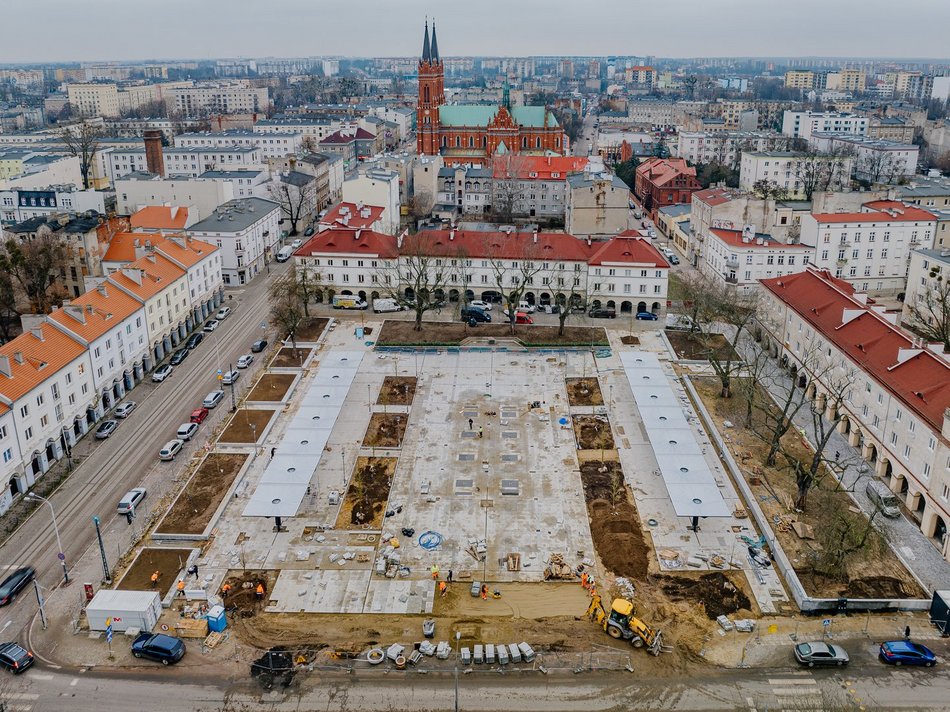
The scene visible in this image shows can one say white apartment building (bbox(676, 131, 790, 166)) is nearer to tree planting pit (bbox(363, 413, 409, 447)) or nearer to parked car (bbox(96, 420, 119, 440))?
tree planting pit (bbox(363, 413, 409, 447))

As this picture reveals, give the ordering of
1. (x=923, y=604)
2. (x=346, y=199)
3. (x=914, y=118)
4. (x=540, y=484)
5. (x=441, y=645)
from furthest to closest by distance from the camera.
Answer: (x=914, y=118) < (x=346, y=199) < (x=540, y=484) < (x=923, y=604) < (x=441, y=645)

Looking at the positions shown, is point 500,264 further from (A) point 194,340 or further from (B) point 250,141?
(B) point 250,141

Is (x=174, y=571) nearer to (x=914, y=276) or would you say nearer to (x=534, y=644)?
(x=534, y=644)

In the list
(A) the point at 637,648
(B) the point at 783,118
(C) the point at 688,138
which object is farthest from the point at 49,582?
(B) the point at 783,118

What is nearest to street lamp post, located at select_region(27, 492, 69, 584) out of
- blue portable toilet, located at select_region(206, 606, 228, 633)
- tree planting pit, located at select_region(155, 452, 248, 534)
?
tree planting pit, located at select_region(155, 452, 248, 534)

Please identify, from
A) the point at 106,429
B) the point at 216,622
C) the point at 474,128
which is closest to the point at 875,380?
the point at 216,622

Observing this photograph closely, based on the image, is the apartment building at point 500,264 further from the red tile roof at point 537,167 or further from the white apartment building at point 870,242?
the red tile roof at point 537,167

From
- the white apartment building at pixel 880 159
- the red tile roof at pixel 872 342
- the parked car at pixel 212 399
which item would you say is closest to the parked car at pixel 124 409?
the parked car at pixel 212 399
